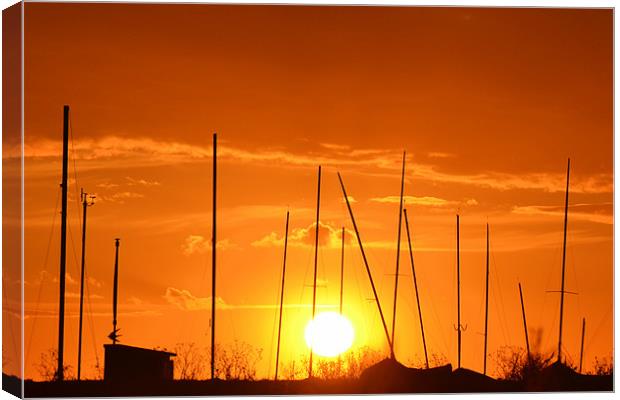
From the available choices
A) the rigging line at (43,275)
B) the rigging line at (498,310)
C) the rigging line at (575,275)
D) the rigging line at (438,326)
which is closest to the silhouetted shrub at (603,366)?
the rigging line at (575,275)

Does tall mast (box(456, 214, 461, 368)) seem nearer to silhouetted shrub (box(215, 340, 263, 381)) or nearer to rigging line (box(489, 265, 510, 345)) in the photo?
rigging line (box(489, 265, 510, 345))

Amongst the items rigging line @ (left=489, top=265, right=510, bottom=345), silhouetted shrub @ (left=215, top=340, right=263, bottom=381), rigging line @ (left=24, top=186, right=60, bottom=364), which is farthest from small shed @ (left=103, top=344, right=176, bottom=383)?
rigging line @ (left=489, top=265, right=510, bottom=345)

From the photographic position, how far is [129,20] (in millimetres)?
27156

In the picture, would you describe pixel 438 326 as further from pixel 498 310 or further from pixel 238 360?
pixel 238 360

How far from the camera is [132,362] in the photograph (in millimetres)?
29609

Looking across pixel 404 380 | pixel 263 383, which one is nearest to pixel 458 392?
pixel 404 380

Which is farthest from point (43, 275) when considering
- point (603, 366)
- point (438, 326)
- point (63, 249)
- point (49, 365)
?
point (603, 366)

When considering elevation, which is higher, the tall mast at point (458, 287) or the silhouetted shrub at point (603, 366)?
the tall mast at point (458, 287)

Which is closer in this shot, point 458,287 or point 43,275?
point 43,275

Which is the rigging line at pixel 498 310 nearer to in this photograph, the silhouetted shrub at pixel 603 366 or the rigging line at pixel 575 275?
the rigging line at pixel 575 275

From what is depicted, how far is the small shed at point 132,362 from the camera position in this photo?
2944 cm

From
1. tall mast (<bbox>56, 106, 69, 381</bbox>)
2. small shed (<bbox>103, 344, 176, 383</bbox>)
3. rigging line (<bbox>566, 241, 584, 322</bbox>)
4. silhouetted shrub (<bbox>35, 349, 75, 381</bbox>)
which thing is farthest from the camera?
small shed (<bbox>103, 344, 176, 383</bbox>)

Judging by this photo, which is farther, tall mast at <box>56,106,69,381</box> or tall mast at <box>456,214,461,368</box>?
tall mast at <box>456,214,461,368</box>

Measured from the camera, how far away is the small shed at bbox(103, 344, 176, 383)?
29438 millimetres
